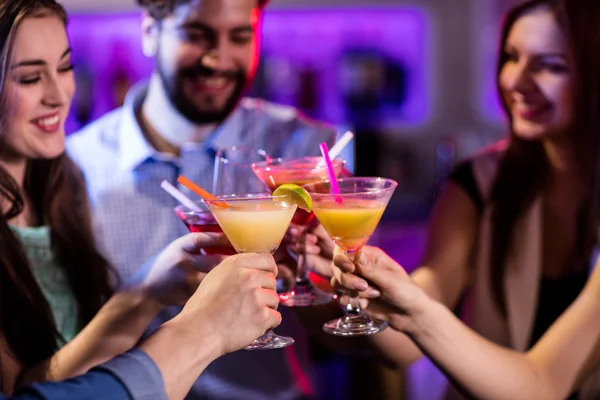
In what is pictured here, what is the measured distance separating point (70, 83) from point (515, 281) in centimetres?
170

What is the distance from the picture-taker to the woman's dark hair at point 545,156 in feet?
8.31

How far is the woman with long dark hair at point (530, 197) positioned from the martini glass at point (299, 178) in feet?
2.15

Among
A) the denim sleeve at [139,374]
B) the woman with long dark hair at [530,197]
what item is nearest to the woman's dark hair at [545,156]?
the woman with long dark hair at [530,197]

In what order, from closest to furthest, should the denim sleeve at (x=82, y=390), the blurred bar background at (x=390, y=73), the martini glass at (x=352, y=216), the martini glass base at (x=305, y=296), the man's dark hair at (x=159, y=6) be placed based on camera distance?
the denim sleeve at (x=82, y=390), the martini glass at (x=352, y=216), the martini glass base at (x=305, y=296), the man's dark hair at (x=159, y=6), the blurred bar background at (x=390, y=73)

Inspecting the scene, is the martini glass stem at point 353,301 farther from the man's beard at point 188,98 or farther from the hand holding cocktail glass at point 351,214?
the man's beard at point 188,98

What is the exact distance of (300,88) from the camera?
503 cm

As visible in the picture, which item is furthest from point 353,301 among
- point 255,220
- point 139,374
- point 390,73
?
point 390,73

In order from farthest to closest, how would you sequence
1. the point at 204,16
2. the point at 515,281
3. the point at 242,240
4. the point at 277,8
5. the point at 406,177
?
1. the point at 406,177
2. the point at 277,8
3. the point at 515,281
4. the point at 204,16
5. the point at 242,240

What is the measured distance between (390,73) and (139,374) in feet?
13.3

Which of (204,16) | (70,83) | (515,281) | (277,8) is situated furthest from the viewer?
(277,8)

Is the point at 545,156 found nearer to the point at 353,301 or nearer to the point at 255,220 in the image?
the point at 353,301

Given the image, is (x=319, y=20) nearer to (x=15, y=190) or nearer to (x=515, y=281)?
(x=515, y=281)

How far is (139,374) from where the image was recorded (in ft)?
4.75

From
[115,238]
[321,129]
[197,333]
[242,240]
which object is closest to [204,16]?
[321,129]
